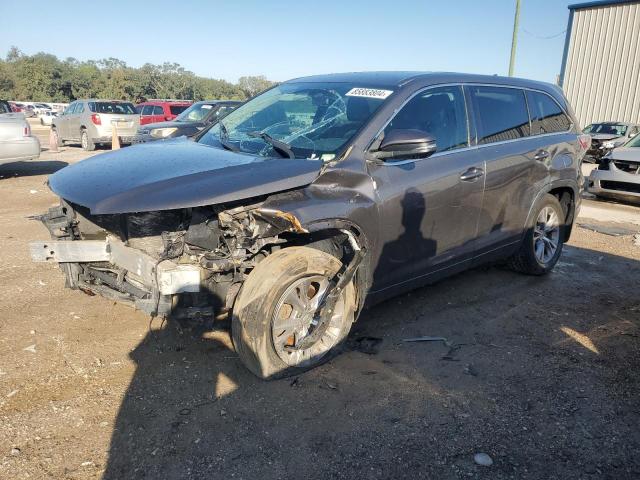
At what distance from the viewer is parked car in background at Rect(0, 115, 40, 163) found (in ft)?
33.8

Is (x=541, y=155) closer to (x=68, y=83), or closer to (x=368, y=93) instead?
(x=368, y=93)

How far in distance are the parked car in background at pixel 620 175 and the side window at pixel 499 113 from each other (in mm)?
6780

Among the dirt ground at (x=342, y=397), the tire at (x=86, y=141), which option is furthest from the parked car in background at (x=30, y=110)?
the dirt ground at (x=342, y=397)

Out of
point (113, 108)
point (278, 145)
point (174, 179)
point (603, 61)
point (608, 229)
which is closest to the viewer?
point (174, 179)

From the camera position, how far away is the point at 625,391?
322 cm

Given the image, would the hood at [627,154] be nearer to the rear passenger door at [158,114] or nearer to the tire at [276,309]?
the tire at [276,309]

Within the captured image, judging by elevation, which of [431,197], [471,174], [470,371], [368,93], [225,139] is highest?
[368,93]

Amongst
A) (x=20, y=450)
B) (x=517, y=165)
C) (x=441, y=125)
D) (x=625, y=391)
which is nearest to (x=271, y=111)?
(x=441, y=125)

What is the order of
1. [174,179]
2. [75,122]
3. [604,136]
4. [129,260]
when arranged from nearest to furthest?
[174,179] < [129,260] < [604,136] < [75,122]

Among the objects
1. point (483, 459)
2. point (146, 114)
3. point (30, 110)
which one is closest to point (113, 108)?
point (146, 114)

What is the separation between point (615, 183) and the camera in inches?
408

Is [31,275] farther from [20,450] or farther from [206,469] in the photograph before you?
[206,469]

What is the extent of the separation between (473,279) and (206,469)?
3598mm

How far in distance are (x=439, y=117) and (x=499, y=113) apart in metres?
0.88
